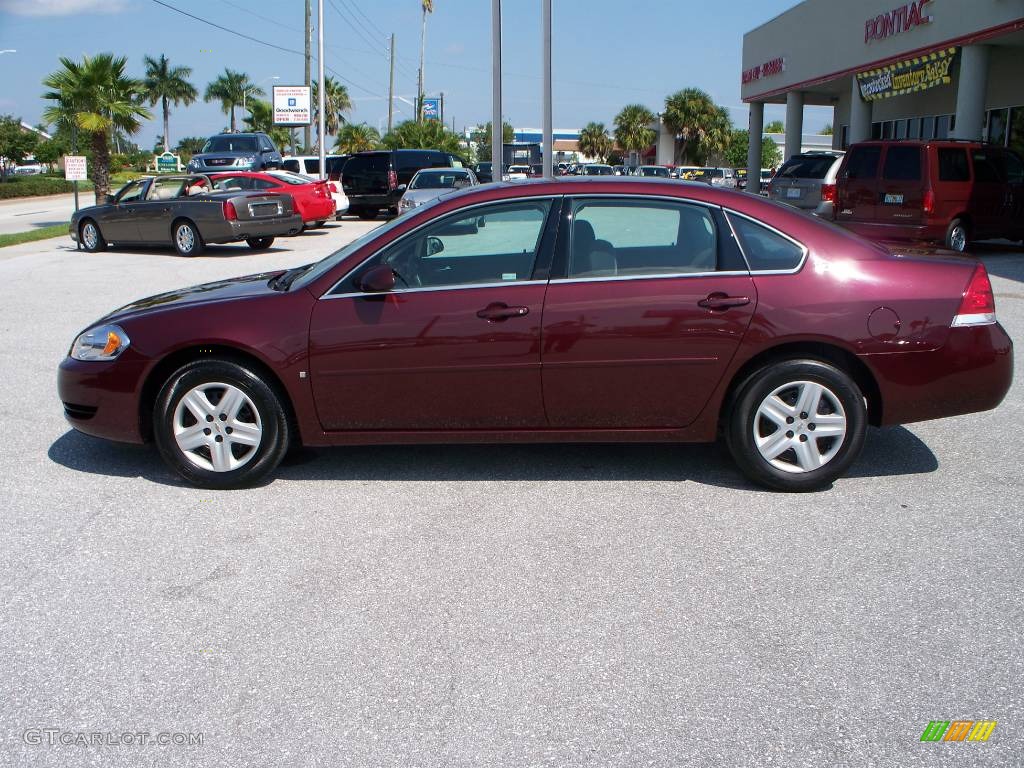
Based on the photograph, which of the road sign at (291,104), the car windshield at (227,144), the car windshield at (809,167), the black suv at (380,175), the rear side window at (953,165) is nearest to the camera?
the rear side window at (953,165)

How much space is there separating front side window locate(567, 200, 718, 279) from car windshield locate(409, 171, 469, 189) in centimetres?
1966

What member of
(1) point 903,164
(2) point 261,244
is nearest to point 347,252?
(1) point 903,164

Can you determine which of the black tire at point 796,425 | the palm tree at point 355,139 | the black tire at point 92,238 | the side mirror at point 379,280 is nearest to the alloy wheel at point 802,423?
the black tire at point 796,425

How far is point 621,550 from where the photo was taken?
4371 mm

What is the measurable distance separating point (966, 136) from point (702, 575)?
19332 mm

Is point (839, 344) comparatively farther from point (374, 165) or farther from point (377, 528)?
point (374, 165)

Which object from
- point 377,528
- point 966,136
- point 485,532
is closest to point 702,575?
point 485,532

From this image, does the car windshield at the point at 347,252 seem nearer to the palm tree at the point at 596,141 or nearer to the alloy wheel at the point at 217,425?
the alloy wheel at the point at 217,425

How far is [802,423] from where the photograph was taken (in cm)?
498

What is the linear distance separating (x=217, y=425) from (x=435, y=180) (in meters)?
20.4

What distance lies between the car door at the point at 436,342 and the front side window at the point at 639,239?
18 cm

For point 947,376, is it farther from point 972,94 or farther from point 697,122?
point 697,122

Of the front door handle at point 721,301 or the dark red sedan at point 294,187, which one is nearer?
the front door handle at point 721,301

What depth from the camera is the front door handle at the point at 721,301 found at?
4.91 meters
